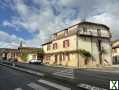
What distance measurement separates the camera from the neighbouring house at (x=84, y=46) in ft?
156

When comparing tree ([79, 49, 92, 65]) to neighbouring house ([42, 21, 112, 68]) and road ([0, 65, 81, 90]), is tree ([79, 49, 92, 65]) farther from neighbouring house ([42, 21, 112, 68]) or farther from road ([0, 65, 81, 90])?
road ([0, 65, 81, 90])

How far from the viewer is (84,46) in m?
48.4

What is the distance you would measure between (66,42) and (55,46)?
7086 millimetres

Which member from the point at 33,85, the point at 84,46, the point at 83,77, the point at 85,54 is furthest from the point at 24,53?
the point at 33,85

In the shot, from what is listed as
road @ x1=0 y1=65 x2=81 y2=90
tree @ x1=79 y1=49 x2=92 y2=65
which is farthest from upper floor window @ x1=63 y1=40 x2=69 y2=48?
road @ x1=0 y1=65 x2=81 y2=90

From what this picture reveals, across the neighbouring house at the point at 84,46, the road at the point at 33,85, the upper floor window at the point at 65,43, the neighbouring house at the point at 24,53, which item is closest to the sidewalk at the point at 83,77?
the road at the point at 33,85

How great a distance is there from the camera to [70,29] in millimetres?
51562

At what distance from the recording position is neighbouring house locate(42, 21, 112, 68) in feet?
156

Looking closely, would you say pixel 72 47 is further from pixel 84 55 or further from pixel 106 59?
pixel 106 59

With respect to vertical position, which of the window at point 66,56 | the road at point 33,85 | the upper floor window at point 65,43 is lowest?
the road at point 33,85

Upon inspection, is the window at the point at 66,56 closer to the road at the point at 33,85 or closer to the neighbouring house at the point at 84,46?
the neighbouring house at the point at 84,46

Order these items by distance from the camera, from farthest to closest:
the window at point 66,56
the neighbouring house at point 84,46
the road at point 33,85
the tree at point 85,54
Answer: the window at point 66,56
the neighbouring house at point 84,46
the tree at point 85,54
the road at point 33,85

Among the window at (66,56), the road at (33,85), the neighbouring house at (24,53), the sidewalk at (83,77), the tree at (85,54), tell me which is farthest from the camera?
the neighbouring house at (24,53)

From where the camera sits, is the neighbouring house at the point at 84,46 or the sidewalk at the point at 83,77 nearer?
the sidewalk at the point at 83,77
